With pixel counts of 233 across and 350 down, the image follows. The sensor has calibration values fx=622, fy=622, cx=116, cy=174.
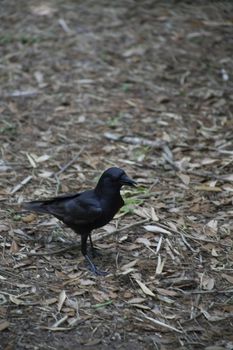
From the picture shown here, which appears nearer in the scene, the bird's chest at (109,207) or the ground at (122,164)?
the ground at (122,164)

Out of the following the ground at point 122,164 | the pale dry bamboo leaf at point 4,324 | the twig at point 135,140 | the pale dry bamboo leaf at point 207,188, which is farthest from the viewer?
the twig at point 135,140

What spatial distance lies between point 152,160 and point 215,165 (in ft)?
2.20

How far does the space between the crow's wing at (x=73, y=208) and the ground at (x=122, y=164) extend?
→ 284 millimetres

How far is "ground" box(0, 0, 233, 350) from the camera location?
4.39 metres

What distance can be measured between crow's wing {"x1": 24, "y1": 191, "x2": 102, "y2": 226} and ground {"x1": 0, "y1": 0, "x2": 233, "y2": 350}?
28 cm

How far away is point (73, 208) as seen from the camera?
505cm

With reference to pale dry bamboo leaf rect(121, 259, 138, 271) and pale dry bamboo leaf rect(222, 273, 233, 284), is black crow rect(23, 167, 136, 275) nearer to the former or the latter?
pale dry bamboo leaf rect(121, 259, 138, 271)

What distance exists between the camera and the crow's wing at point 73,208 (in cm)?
493

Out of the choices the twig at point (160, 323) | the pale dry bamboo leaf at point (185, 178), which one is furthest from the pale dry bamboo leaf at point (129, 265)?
the pale dry bamboo leaf at point (185, 178)

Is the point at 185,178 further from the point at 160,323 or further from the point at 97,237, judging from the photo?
the point at 160,323

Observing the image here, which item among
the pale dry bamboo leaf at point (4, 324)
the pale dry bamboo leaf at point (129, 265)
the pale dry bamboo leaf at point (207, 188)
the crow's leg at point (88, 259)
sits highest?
the pale dry bamboo leaf at point (4, 324)

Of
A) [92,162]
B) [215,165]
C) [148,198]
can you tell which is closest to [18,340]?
[148,198]

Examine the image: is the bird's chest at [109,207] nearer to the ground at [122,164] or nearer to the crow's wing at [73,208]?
the crow's wing at [73,208]

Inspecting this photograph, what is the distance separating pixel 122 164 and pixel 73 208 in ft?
5.33
